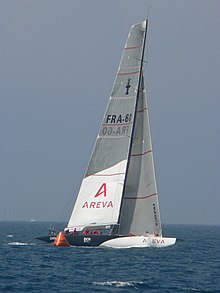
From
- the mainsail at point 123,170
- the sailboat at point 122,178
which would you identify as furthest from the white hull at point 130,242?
the mainsail at point 123,170

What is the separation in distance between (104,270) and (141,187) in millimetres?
15407

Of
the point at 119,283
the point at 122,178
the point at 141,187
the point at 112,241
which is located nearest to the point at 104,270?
the point at 119,283

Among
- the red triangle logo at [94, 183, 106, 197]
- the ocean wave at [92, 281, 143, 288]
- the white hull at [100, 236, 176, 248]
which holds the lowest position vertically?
the ocean wave at [92, 281, 143, 288]

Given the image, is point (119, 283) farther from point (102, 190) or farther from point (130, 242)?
point (102, 190)

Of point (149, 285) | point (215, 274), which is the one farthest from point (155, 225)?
Answer: point (149, 285)

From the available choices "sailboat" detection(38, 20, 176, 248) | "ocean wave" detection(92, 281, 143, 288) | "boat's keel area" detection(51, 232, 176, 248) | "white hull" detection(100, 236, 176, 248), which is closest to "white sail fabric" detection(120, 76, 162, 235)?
"sailboat" detection(38, 20, 176, 248)

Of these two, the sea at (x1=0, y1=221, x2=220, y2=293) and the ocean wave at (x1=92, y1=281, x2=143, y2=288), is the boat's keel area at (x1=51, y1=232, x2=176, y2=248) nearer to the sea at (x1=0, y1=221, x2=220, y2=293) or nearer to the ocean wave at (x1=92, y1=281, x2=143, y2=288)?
the sea at (x1=0, y1=221, x2=220, y2=293)

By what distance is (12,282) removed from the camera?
39156 millimetres

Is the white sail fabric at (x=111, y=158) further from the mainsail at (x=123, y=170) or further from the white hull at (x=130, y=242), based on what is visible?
the white hull at (x=130, y=242)

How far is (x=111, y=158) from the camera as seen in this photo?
58.4 meters

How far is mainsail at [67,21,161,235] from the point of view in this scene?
58188 millimetres

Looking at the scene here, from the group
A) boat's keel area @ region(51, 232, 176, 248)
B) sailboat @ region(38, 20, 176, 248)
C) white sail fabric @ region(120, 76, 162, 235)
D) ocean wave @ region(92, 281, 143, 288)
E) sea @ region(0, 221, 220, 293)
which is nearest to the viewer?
sea @ region(0, 221, 220, 293)

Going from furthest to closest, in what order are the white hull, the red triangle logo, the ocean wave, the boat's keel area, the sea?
1. the red triangle logo
2. the white hull
3. the boat's keel area
4. the ocean wave
5. the sea

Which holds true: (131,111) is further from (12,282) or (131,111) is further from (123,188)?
(12,282)
